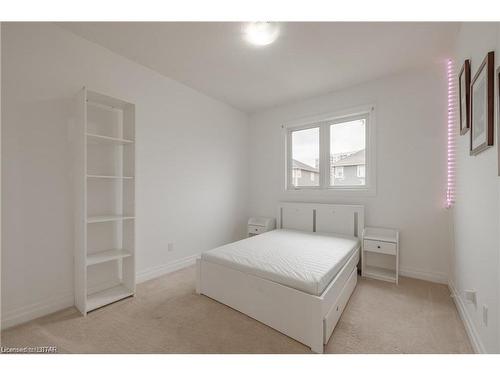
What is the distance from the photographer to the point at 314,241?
105 inches

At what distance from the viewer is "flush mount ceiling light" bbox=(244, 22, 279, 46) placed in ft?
6.14

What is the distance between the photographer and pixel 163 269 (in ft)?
9.14

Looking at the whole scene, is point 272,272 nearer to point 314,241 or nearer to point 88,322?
point 314,241

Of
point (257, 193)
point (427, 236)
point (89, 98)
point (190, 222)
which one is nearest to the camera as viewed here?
point (89, 98)

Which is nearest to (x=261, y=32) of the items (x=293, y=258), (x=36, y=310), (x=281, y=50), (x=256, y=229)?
(x=281, y=50)

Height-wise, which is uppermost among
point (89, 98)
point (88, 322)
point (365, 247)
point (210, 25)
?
point (210, 25)

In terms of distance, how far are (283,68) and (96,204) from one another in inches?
104

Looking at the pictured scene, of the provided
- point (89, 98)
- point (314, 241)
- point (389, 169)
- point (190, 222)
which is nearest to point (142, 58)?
point (89, 98)

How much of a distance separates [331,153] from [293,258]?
6.82ft

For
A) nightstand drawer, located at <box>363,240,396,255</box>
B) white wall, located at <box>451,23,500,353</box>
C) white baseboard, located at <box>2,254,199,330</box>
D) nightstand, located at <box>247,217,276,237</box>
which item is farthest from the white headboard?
white baseboard, located at <box>2,254,199,330</box>

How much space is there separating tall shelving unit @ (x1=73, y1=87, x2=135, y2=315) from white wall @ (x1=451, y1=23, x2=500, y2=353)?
9.12 ft

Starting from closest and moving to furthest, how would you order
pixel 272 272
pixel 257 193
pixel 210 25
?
pixel 272 272 → pixel 210 25 → pixel 257 193

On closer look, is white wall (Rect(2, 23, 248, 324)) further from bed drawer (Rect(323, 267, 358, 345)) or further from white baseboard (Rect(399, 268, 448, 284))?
white baseboard (Rect(399, 268, 448, 284))

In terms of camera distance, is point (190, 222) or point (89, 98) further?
point (190, 222)
